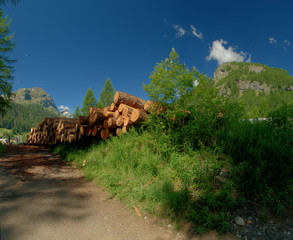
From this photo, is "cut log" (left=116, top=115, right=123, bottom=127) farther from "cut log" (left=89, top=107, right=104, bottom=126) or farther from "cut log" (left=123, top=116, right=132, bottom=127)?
"cut log" (left=89, top=107, right=104, bottom=126)

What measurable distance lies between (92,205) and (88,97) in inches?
1513

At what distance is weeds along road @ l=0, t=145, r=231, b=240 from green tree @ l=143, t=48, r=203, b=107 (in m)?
3.13

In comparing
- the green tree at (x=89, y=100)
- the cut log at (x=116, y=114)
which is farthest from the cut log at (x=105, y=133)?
the green tree at (x=89, y=100)

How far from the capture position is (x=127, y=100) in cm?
588

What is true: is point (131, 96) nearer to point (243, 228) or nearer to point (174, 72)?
point (174, 72)

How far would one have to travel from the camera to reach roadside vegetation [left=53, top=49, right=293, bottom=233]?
2.53 meters

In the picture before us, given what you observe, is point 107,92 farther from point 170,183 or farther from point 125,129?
point 170,183

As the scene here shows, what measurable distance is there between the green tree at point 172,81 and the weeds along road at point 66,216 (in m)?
3.13

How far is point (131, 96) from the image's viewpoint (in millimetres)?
6082

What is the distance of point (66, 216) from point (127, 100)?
13.7 feet

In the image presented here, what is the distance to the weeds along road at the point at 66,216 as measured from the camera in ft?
7.06

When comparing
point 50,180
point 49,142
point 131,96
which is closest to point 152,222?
point 50,180

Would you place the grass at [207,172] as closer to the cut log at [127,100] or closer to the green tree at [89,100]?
the cut log at [127,100]

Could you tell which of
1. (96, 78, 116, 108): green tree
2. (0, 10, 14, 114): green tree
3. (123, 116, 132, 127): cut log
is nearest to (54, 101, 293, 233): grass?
(123, 116, 132, 127): cut log
